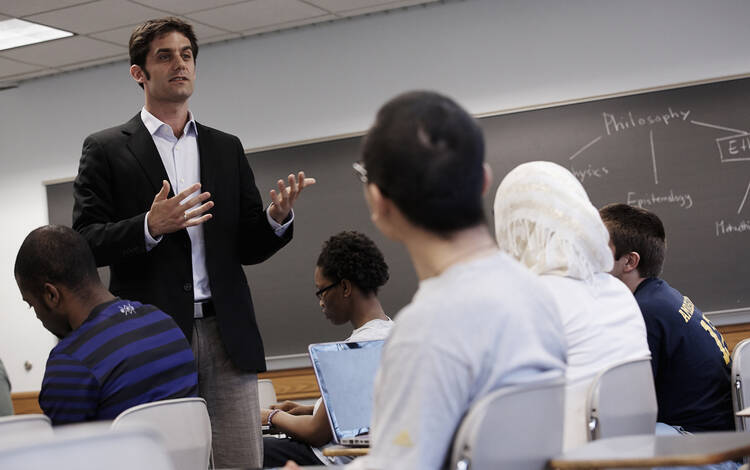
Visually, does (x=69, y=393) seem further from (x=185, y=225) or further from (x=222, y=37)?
(x=222, y=37)

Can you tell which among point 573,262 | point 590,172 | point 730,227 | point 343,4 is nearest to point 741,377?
point 573,262

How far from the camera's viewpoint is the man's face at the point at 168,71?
8.80 feet

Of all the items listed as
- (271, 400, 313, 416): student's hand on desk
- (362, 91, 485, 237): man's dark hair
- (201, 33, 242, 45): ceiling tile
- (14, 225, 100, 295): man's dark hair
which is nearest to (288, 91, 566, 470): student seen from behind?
(362, 91, 485, 237): man's dark hair

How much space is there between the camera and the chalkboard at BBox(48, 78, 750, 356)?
5051 millimetres

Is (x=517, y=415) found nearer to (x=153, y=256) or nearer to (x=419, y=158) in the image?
(x=419, y=158)

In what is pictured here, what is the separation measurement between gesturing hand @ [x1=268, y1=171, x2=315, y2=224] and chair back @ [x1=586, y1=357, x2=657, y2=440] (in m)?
1.12

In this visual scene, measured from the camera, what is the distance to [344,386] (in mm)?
2594

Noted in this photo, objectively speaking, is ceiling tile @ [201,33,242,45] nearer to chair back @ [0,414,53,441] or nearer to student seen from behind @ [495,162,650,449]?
student seen from behind @ [495,162,650,449]

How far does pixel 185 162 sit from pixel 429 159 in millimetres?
1685

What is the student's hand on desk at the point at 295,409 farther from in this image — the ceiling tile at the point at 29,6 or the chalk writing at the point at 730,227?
the chalk writing at the point at 730,227

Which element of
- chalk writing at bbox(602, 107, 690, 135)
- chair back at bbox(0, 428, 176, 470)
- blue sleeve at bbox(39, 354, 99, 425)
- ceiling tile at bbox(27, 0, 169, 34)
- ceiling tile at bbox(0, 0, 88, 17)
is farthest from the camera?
chalk writing at bbox(602, 107, 690, 135)

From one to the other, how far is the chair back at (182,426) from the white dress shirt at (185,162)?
0.66 metres

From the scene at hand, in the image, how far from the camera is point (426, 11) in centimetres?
555

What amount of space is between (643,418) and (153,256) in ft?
4.72
